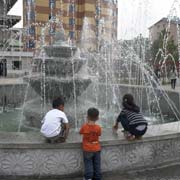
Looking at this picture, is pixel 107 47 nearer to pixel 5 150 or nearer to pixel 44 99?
pixel 44 99

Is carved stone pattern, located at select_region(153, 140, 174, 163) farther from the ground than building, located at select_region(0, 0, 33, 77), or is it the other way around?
building, located at select_region(0, 0, 33, 77)

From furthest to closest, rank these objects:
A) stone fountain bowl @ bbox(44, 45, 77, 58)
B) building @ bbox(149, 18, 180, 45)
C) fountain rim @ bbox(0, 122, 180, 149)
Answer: building @ bbox(149, 18, 180, 45), stone fountain bowl @ bbox(44, 45, 77, 58), fountain rim @ bbox(0, 122, 180, 149)

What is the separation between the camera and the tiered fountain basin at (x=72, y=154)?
5605mm

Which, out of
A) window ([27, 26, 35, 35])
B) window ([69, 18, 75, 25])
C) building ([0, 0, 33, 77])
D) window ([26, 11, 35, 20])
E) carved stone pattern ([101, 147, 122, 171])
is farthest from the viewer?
window ([69, 18, 75, 25])

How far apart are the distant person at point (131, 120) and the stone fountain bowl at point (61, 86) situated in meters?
3.26

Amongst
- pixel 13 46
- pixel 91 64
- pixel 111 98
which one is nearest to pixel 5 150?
pixel 111 98

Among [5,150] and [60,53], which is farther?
[60,53]

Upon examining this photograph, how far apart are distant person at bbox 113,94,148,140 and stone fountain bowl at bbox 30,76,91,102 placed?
326cm

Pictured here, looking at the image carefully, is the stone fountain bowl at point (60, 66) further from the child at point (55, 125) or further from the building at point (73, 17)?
the building at point (73, 17)

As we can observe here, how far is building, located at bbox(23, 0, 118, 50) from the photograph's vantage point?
2630 inches

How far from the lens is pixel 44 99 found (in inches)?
376

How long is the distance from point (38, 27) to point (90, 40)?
9.67 m

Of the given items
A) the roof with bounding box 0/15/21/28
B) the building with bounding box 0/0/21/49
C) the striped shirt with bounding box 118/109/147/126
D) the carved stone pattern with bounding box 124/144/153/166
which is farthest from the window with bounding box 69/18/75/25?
the striped shirt with bounding box 118/109/147/126

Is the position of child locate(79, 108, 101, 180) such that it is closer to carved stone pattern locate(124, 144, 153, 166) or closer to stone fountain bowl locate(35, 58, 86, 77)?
carved stone pattern locate(124, 144, 153, 166)
